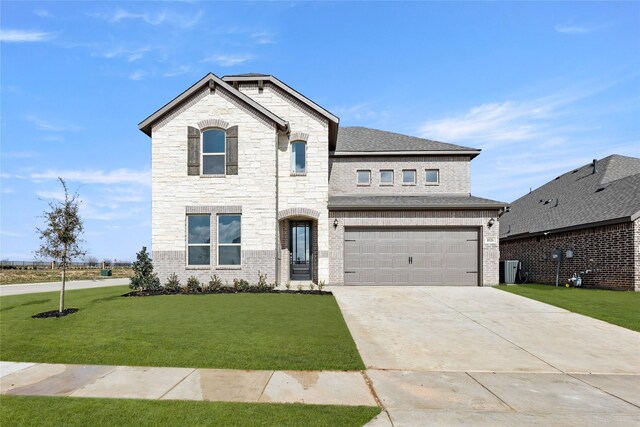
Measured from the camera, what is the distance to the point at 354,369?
608 centimetres

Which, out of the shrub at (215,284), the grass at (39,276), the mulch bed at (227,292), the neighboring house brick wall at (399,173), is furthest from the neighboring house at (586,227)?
the grass at (39,276)

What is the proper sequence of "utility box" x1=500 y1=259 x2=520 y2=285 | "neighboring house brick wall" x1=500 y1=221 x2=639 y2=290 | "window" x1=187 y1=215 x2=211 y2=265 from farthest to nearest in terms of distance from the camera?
"utility box" x1=500 y1=259 x2=520 y2=285 < "window" x1=187 y1=215 x2=211 y2=265 < "neighboring house brick wall" x1=500 y1=221 x2=639 y2=290

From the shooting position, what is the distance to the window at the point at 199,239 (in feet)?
51.7

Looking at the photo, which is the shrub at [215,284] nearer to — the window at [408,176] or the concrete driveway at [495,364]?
the concrete driveway at [495,364]

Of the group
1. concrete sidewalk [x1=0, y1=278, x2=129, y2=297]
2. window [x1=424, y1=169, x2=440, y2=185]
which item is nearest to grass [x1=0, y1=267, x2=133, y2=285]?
concrete sidewalk [x1=0, y1=278, x2=129, y2=297]

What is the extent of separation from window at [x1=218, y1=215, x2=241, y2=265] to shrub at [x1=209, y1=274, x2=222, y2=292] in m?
0.68

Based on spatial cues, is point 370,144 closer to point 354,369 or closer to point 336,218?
point 336,218

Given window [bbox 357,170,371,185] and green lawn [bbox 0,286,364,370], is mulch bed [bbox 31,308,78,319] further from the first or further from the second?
window [bbox 357,170,371,185]

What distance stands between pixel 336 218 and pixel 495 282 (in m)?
7.92

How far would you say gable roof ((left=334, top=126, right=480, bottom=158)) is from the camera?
63.9 feet

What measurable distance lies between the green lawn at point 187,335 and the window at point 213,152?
643 centimetres

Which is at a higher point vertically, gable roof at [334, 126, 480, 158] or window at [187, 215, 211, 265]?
gable roof at [334, 126, 480, 158]

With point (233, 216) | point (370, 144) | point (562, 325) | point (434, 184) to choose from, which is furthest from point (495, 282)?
point (233, 216)

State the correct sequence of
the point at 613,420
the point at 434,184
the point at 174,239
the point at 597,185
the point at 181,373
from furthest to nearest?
the point at 597,185 → the point at 434,184 → the point at 174,239 → the point at 181,373 → the point at 613,420
